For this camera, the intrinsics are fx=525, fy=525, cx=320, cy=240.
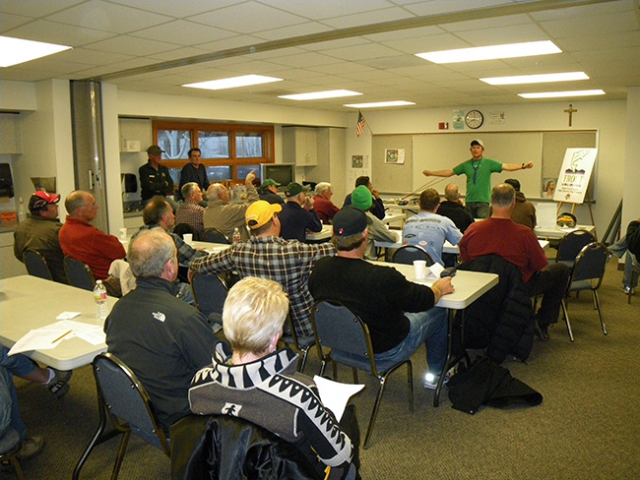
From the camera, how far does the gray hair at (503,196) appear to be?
365cm

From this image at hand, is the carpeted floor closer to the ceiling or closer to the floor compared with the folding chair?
closer to the floor

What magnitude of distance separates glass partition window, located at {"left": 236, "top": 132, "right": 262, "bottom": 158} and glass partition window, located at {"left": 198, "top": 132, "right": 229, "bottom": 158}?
1.00 ft

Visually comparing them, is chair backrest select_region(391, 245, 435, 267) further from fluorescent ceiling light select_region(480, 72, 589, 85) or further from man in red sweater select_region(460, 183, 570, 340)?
fluorescent ceiling light select_region(480, 72, 589, 85)

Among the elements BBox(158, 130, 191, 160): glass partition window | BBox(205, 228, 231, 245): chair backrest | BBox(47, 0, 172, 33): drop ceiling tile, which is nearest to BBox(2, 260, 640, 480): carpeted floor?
BBox(205, 228, 231, 245): chair backrest

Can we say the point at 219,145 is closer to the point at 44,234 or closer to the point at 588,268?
the point at 44,234

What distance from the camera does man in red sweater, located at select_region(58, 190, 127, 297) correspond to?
13.2ft

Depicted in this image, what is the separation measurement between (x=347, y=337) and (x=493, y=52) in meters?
3.38

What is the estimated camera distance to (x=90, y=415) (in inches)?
128

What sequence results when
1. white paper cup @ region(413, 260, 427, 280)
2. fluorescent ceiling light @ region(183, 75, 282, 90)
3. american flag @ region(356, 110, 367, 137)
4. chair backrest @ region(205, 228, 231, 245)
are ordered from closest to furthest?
white paper cup @ region(413, 260, 427, 280)
chair backrest @ region(205, 228, 231, 245)
fluorescent ceiling light @ region(183, 75, 282, 90)
american flag @ region(356, 110, 367, 137)

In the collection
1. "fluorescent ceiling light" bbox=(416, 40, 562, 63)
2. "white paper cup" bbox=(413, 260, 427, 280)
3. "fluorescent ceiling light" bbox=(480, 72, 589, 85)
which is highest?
"fluorescent ceiling light" bbox=(480, 72, 589, 85)

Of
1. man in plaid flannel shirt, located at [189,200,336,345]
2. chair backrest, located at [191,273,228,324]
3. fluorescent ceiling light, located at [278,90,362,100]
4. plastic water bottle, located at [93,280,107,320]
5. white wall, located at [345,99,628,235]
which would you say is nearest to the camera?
plastic water bottle, located at [93,280,107,320]

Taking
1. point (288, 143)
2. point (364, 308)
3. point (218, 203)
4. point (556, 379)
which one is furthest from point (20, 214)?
point (556, 379)

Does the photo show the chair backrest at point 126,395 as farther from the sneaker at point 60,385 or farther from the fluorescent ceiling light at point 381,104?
the fluorescent ceiling light at point 381,104

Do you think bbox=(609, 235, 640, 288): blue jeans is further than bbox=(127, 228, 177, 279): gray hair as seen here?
Yes
